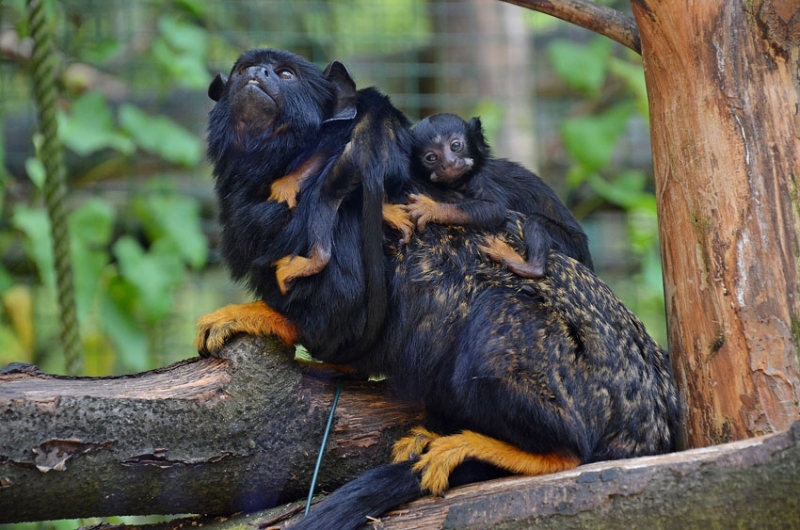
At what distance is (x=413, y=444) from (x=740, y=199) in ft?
4.40

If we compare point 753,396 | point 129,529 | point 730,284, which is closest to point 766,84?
point 730,284

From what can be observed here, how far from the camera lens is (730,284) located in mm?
2842

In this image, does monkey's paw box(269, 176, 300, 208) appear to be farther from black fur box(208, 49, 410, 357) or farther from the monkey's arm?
the monkey's arm

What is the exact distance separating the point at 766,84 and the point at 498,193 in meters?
1.08

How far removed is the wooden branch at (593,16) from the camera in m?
3.17

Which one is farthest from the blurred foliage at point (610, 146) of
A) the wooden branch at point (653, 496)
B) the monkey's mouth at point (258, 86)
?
the wooden branch at point (653, 496)

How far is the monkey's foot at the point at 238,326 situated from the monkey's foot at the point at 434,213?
0.60m

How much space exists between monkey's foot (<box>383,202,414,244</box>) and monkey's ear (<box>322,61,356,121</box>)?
46 centimetres

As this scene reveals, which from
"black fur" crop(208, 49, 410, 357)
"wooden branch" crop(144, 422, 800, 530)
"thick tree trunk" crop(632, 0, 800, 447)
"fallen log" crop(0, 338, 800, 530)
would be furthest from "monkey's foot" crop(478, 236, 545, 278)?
"wooden branch" crop(144, 422, 800, 530)

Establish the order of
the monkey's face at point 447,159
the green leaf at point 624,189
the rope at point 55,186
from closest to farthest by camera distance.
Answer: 1. the monkey's face at point 447,159
2. the rope at point 55,186
3. the green leaf at point 624,189

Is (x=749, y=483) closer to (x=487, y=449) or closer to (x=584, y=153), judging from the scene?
(x=487, y=449)

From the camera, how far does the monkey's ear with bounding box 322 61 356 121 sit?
3.47 metres

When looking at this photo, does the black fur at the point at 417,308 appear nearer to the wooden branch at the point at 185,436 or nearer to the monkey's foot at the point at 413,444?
the monkey's foot at the point at 413,444

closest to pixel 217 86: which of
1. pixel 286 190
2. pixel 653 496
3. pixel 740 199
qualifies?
pixel 286 190
